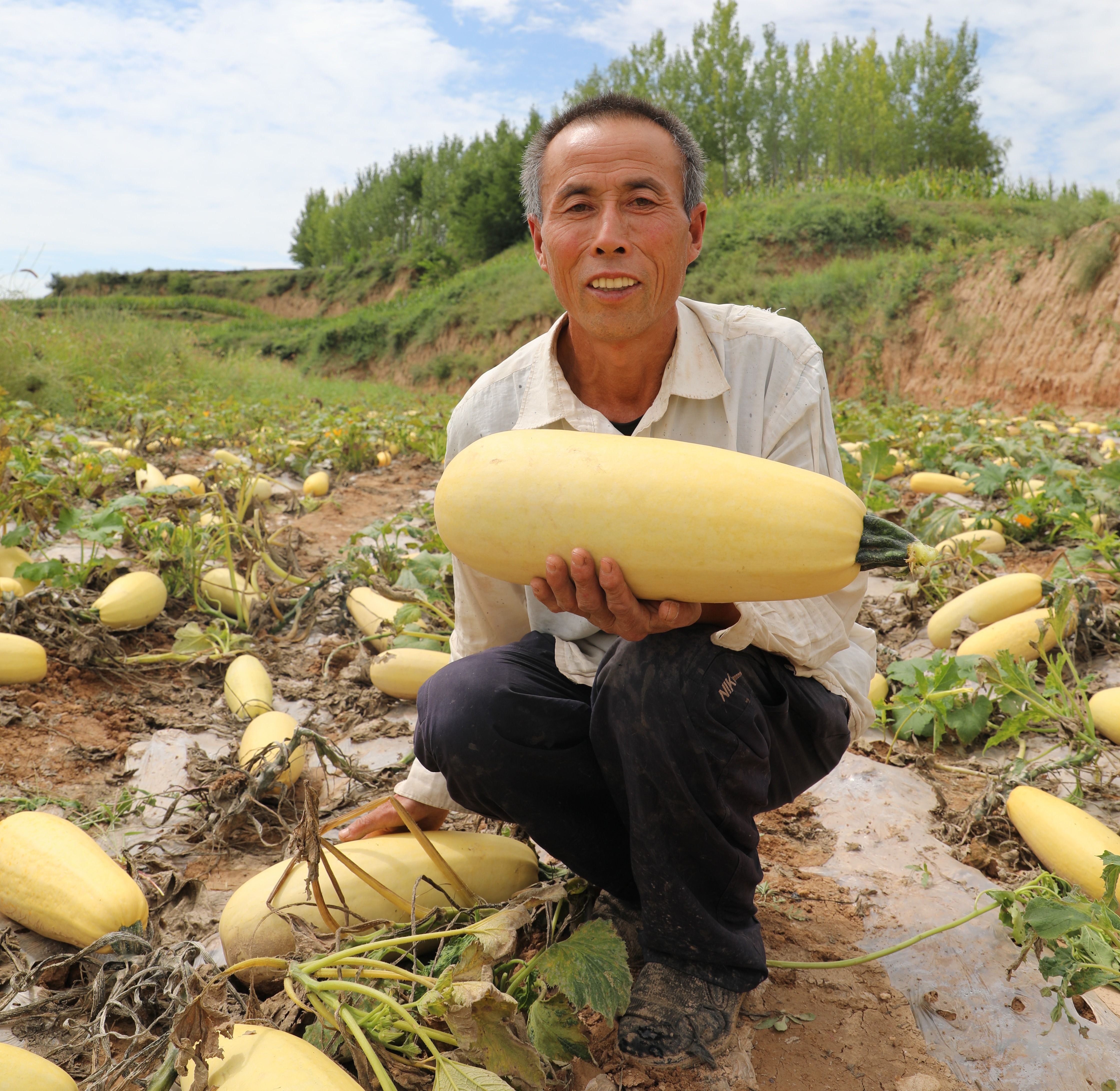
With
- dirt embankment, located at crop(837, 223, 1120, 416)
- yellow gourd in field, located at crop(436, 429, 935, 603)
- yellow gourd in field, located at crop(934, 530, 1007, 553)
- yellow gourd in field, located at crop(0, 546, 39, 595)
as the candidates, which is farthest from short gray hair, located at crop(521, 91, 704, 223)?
dirt embankment, located at crop(837, 223, 1120, 416)

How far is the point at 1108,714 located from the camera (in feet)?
8.23

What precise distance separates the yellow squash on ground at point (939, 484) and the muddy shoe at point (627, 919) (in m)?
3.95

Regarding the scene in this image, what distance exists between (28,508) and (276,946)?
8.00 feet

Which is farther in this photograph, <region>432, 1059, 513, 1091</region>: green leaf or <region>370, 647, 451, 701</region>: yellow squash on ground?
<region>370, 647, 451, 701</region>: yellow squash on ground

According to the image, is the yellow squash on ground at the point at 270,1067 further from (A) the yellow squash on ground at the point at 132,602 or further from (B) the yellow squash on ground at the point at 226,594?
(B) the yellow squash on ground at the point at 226,594

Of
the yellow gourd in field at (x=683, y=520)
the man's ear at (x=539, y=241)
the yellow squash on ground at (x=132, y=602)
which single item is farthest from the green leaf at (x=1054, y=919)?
the yellow squash on ground at (x=132, y=602)

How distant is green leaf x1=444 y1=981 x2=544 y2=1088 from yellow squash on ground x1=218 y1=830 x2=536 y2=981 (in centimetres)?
46

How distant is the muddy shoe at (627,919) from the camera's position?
1797 mm

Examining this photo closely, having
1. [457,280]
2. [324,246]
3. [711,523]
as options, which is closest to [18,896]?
[711,523]

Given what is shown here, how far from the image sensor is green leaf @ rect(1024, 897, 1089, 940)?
1458 millimetres

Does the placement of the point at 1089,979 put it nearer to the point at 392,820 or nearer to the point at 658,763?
the point at 658,763

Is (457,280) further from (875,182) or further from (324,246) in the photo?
(324,246)

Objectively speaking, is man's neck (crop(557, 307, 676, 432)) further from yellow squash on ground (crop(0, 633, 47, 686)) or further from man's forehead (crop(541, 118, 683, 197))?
yellow squash on ground (crop(0, 633, 47, 686))

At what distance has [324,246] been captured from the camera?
189ft
